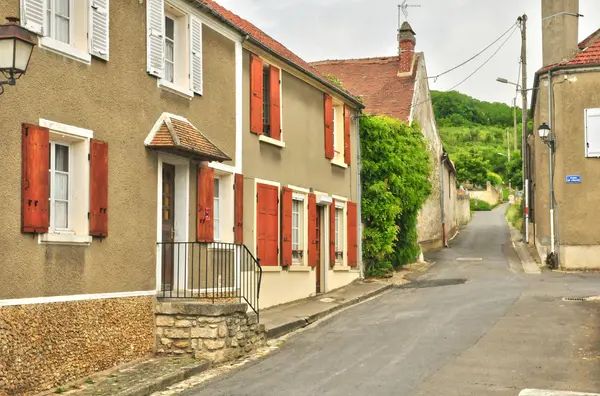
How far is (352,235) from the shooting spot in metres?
20.7

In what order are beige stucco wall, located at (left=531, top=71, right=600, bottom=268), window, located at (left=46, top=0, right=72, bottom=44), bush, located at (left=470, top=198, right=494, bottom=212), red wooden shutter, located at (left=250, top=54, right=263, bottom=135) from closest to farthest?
1. window, located at (left=46, top=0, right=72, bottom=44)
2. red wooden shutter, located at (left=250, top=54, right=263, bottom=135)
3. beige stucco wall, located at (left=531, top=71, right=600, bottom=268)
4. bush, located at (left=470, top=198, right=494, bottom=212)

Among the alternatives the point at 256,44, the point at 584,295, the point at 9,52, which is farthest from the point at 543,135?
the point at 9,52

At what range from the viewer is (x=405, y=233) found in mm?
23578

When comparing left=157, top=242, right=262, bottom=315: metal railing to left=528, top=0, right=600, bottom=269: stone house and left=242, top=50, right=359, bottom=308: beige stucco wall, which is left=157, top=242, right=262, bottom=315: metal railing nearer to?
left=242, top=50, right=359, bottom=308: beige stucco wall

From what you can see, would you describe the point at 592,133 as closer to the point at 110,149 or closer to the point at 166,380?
the point at 110,149

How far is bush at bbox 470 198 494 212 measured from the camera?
61.2m

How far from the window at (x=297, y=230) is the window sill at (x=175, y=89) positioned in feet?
18.1

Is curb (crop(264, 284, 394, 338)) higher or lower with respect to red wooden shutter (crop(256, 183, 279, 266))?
lower

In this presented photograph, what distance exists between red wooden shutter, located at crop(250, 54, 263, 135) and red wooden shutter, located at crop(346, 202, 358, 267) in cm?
605

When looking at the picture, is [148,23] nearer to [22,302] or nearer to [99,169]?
[99,169]

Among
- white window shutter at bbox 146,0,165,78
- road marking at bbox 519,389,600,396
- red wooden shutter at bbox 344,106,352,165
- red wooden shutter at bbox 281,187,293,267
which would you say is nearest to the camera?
road marking at bbox 519,389,600,396

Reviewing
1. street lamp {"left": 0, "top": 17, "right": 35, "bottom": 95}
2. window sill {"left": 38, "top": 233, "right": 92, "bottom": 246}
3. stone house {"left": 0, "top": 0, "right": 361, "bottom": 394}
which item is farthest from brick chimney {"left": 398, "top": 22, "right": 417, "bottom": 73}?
street lamp {"left": 0, "top": 17, "right": 35, "bottom": 95}

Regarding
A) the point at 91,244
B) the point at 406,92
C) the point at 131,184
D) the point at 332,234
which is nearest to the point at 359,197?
the point at 332,234

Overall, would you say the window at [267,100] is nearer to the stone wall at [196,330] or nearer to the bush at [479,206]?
the stone wall at [196,330]
